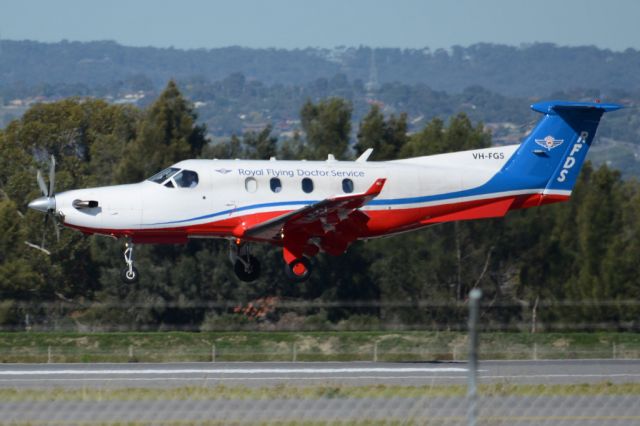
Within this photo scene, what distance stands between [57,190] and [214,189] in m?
33.0

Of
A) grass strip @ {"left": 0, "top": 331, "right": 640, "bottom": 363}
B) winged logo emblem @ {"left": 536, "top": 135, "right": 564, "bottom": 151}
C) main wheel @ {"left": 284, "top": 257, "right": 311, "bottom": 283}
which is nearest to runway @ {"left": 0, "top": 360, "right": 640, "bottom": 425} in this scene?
grass strip @ {"left": 0, "top": 331, "right": 640, "bottom": 363}

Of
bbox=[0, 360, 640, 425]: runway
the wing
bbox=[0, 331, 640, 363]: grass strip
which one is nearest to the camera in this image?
bbox=[0, 360, 640, 425]: runway


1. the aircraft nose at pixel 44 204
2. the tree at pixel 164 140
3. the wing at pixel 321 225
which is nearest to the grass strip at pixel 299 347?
the wing at pixel 321 225

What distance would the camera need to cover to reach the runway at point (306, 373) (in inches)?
891

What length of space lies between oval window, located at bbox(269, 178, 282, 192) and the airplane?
0.08ft

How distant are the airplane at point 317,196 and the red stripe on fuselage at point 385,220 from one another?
3cm

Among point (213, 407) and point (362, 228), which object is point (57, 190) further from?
point (213, 407)

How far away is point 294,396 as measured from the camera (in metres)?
18.5

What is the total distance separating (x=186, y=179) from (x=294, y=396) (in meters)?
12.9

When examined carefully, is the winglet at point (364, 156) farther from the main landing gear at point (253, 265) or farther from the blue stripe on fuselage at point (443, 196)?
the main landing gear at point (253, 265)

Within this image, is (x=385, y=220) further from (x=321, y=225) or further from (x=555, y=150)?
(x=555, y=150)

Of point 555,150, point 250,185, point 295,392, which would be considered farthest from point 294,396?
point 555,150

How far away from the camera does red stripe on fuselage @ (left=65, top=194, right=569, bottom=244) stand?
3059 cm

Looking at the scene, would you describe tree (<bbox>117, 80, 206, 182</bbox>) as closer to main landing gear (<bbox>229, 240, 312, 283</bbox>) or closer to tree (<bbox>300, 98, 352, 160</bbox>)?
tree (<bbox>300, 98, 352, 160</bbox>)
